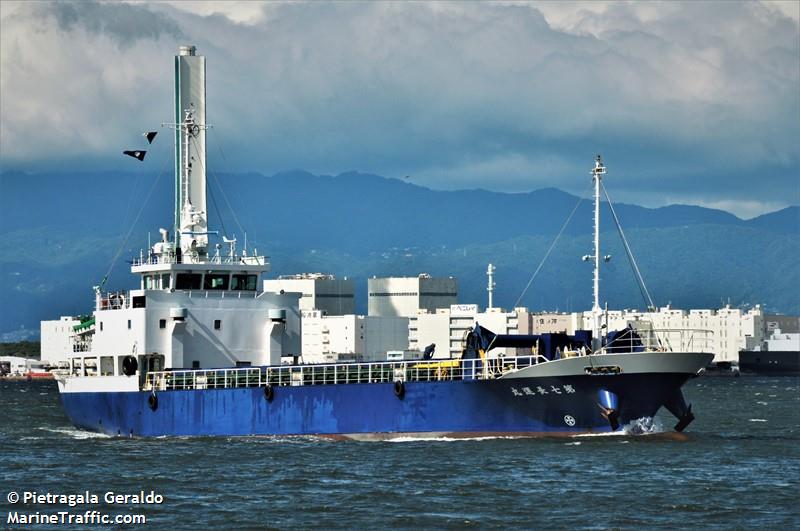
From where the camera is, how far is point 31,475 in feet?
140

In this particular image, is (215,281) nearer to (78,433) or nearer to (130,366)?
(130,366)

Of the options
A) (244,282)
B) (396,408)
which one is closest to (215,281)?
(244,282)

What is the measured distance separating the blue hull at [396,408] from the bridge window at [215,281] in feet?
15.0

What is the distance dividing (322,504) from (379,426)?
46.2 feet

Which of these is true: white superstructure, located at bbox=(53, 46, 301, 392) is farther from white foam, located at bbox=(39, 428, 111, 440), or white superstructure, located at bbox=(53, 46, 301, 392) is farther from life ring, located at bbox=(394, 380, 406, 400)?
life ring, located at bbox=(394, 380, 406, 400)

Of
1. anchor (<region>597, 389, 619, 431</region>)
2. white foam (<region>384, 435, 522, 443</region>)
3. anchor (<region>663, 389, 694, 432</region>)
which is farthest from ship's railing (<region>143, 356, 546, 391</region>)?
anchor (<region>663, 389, 694, 432</region>)

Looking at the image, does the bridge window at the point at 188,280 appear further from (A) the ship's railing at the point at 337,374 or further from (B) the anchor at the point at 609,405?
(B) the anchor at the point at 609,405

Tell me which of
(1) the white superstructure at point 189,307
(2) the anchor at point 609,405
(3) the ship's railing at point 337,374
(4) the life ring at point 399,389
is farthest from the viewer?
(1) the white superstructure at point 189,307

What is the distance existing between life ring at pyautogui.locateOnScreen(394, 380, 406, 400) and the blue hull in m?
0.12

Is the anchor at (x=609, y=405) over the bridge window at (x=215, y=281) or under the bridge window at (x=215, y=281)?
under

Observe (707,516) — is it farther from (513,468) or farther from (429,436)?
(429,436)

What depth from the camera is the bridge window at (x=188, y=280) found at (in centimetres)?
5550

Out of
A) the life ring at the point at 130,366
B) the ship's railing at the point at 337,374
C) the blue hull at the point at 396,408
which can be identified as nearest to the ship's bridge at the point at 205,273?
the life ring at the point at 130,366

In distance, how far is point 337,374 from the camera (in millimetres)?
51250
